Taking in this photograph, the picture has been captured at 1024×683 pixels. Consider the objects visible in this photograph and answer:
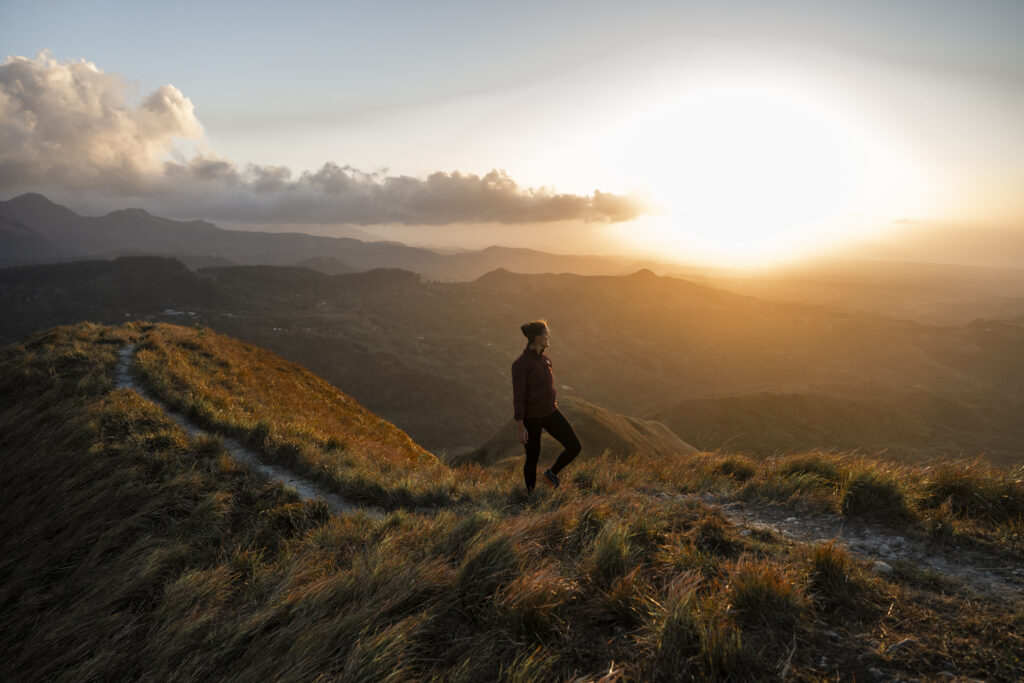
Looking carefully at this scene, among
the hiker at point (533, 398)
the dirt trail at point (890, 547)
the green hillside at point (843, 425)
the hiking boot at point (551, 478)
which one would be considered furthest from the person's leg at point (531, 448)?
the green hillside at point (843, 425)

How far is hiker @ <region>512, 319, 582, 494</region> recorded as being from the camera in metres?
6.00

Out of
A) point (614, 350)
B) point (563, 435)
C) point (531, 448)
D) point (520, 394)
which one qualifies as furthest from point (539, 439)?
point (614, 350)

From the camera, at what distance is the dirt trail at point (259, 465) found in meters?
6.49

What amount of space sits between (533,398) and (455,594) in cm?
314

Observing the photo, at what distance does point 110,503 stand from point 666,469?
773cm

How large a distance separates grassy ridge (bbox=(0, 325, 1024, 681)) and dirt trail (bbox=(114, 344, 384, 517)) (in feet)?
2.40

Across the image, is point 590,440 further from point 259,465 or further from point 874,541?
point 874,541

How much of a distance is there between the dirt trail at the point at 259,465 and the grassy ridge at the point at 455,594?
→ 0.73 m

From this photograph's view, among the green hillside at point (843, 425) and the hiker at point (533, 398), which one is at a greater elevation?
the hiker at point (533, 398)

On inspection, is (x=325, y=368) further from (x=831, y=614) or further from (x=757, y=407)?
(x=831, y=614)

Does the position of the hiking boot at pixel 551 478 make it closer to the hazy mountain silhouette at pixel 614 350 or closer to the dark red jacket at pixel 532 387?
the dark red jacket at pixel 532 387

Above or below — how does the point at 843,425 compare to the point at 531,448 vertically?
below

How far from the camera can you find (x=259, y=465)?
7723 millimetres

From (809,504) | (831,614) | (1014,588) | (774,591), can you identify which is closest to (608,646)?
(774,591)
